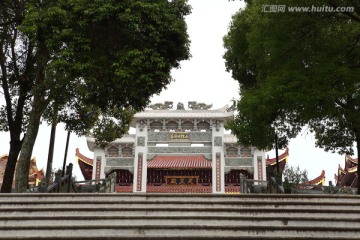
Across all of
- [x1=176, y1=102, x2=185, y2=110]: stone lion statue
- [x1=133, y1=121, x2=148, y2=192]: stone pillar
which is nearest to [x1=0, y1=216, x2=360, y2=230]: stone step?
[x1=133, y1=121, x2=148, y2=192]: stone pillar

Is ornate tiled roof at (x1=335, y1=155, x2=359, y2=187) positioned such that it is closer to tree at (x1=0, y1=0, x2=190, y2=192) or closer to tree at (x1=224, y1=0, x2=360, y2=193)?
tree at (x1=224, y1=0, x2=360, y2=193)

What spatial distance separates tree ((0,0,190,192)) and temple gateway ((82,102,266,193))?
588 inches

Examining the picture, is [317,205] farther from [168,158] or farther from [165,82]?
[168,158]

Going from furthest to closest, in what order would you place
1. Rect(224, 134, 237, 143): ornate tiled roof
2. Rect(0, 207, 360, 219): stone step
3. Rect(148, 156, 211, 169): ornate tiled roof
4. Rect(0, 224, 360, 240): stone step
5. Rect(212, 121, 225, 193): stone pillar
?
Rect(224, 134, 237, 143): ornate tiled roof < Rect(212, 121, 225, 193): stone pillar < Rect(148, 156, 211, 169): ornate tiled roof < Rect(0, 207, 360, 219): stone step < Rect(0, 224, 360, 240): stone step

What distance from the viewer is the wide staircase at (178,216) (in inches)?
257

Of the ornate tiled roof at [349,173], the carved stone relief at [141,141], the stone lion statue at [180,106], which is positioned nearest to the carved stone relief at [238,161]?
the stone lion statue at [180,106]

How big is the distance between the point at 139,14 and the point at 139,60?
128 cm

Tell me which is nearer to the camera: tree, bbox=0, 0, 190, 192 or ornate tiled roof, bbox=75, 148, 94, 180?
tree, bbox=0, 0, 190, 192

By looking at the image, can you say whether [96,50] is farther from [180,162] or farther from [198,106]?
[198,106]

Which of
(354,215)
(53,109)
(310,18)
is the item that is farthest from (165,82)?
(354,215)

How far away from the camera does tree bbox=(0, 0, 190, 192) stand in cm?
1016

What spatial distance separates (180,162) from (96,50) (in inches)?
636

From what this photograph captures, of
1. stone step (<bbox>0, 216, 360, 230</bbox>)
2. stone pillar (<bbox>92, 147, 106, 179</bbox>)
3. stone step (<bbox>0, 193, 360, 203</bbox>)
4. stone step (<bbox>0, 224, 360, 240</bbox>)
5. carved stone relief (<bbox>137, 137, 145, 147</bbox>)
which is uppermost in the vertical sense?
carved stone relief (<bbox>137, 137, 145, 147</bbox>)

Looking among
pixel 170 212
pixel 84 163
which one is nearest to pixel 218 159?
pixel 84 163
